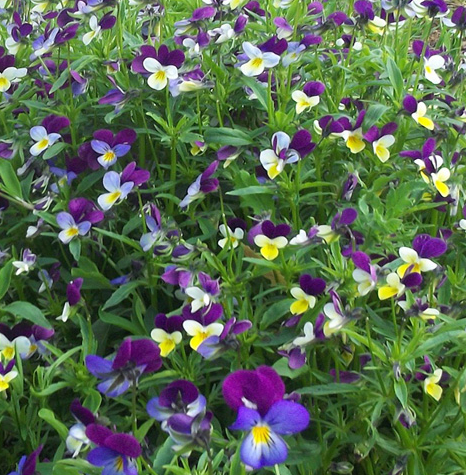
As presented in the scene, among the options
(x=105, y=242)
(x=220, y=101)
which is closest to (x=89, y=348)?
(x=105, y=242)

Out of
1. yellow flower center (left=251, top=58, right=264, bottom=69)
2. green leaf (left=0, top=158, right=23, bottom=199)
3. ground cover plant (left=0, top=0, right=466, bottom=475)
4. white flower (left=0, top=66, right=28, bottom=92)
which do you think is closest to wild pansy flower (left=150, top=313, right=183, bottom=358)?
ground cover plant (left=0, top=0, right=466, bottom=475)

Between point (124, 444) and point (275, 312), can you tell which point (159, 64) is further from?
point (124, 444)

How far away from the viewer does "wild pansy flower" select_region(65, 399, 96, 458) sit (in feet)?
4.22

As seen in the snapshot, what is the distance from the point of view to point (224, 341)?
1455mm

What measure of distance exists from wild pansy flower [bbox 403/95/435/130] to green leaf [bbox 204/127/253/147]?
0.43 meters

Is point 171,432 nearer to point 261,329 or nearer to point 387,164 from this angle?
point 261,329

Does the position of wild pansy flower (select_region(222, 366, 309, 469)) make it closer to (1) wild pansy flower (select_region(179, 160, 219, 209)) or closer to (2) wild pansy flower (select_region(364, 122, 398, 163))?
(1) wild pansy flower (select_region(179, 160, 219, 209))

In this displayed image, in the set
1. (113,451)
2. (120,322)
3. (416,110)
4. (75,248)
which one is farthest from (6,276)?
(416,110)

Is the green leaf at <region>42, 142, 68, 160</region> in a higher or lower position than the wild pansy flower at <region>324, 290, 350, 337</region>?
lower

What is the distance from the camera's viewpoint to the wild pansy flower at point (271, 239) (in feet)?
5.49

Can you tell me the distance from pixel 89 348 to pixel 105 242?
570mm

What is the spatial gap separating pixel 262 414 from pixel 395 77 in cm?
138

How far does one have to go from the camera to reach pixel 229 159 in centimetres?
200

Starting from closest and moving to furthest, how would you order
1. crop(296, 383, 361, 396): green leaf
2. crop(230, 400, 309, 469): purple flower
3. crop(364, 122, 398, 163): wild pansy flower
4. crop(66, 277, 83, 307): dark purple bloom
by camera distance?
crop(230, 400, 309, 469): purple flower
crop(296, 383, 361, 396): green leaf
crop(66, 277, 83, 307): dark purple bloom
crop(364, 122, 398, 163): wild pansy flower
